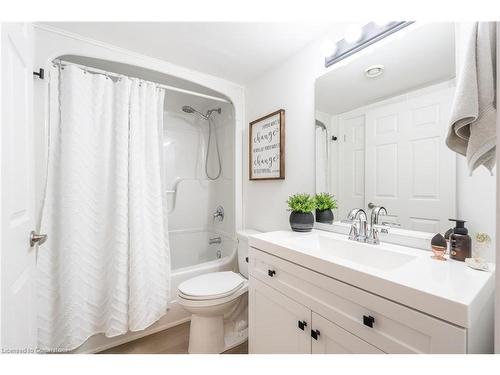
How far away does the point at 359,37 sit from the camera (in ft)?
4.06

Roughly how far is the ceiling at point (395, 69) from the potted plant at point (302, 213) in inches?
24.5

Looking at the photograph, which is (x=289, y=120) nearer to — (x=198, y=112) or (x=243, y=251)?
(x=243, y=251)

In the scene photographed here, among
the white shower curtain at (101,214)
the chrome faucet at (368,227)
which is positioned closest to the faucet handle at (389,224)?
the chrome faucet at (368,227)

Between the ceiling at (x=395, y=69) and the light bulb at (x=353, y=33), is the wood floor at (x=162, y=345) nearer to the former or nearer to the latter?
the ceiling at (x=395, y=69)

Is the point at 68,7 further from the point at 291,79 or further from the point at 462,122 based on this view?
the point at 291,79

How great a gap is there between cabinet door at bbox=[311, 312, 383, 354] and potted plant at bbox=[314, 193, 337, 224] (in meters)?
0.68

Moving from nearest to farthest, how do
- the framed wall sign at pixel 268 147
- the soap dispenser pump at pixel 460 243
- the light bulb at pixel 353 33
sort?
the soap dispenser pump at pixel 460 243 < the light bulb at pixel 353 33 < the framed wall sign at pixel 268 147

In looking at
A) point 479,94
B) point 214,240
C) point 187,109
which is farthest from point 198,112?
point 479,94

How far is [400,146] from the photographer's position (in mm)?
1090

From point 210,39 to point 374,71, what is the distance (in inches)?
42.4

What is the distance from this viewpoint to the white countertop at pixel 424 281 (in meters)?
0.56

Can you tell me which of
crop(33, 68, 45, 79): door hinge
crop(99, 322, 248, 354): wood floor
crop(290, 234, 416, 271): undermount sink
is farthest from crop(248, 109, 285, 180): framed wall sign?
crop(33, 68, 45, 79): door hinge

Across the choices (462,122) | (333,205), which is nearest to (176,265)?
(333,205)

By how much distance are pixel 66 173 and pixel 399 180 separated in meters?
1.92
